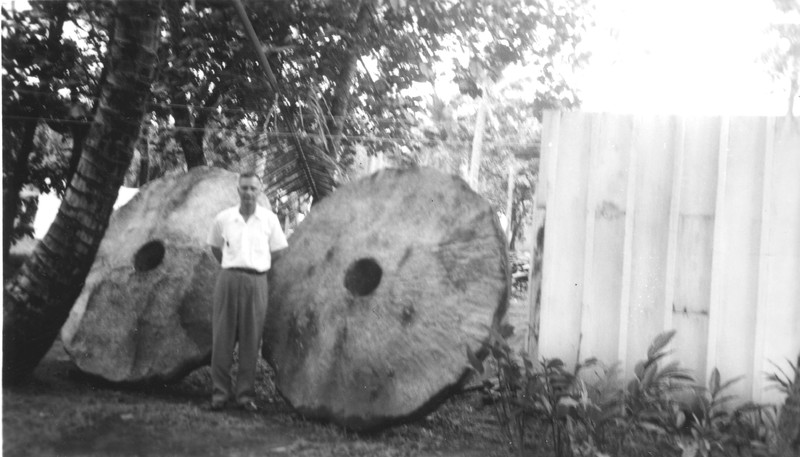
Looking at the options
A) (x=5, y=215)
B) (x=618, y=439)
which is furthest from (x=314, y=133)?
(x=618, y=439)

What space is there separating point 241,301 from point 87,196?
1.06 m

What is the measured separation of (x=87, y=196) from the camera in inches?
152

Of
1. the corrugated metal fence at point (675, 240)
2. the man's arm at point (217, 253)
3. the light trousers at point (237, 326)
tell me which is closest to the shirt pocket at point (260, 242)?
the light trousers at point (237, 326)

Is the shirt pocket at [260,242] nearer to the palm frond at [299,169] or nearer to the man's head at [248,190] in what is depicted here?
the man's head at [248,190]

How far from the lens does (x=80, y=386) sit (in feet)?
13.1

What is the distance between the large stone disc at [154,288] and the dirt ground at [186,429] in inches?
7.4

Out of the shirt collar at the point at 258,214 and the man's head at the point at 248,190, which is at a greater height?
the man's head at the point at 248,190

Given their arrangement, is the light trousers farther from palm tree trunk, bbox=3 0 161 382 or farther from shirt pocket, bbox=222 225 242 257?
palm tree trunk, bbox=3 0 161 382

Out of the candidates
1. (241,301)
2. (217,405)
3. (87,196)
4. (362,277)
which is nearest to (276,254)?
(241,301)

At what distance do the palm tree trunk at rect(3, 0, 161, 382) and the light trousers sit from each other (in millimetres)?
873

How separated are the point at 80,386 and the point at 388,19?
119 inches

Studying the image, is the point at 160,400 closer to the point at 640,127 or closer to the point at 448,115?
the point at 640,127

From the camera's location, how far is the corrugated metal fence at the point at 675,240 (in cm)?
283

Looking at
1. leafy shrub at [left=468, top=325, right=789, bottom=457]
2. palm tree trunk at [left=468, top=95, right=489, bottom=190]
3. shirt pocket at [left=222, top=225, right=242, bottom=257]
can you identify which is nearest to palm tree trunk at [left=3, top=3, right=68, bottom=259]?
shirt pocket at [left=222, top=225, right=242, bottom=257]
